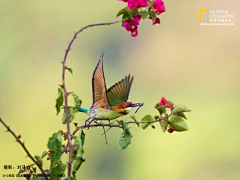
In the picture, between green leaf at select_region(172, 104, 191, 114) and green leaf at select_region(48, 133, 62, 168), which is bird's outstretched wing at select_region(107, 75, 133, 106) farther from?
green leaf at select_region(48, 133, 62, 168)

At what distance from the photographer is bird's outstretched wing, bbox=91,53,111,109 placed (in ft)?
3.18

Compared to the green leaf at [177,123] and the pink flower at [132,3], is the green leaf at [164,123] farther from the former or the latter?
the pink flower at [132,3]

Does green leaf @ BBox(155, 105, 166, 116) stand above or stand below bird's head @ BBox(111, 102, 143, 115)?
below

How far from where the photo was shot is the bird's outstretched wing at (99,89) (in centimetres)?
97

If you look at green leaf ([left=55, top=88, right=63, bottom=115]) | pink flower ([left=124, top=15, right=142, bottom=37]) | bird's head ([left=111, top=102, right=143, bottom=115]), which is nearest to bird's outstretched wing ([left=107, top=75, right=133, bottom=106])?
bird's head ([left=111, top=102, right=143, bottom=115])

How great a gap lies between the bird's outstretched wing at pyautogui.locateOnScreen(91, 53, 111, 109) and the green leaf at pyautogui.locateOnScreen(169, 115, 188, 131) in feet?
0.89

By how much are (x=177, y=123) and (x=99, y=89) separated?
323 millimetres

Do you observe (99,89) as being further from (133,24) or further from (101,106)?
(133,24)

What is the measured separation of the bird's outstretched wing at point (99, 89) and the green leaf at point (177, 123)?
10.7 inches

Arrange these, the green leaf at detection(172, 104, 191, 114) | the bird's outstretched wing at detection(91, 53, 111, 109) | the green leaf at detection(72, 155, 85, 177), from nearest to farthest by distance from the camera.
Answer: the green leaf at detection(72, 155, 85, 177), the green leaf at detection(172, 104, 191, 114), the bird's outstretched wing at detection(91, 53, 111, 109)

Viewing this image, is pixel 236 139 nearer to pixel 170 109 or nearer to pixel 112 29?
pixel 112 29

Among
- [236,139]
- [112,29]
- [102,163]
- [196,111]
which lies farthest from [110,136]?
[112,29]

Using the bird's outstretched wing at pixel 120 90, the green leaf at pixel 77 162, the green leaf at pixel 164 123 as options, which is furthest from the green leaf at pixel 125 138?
the bird's outstretched wing at pixel 120 90

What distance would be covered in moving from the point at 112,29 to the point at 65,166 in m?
16.4
